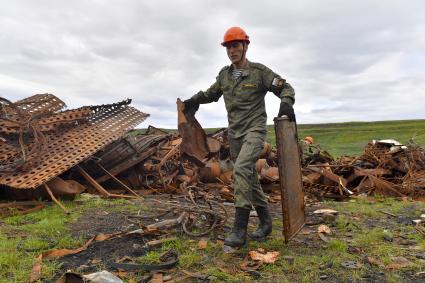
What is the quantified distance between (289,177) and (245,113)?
88 cm

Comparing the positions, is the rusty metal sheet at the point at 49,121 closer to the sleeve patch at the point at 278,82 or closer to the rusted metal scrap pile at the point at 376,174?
the sleeve patch at the point at 278,82

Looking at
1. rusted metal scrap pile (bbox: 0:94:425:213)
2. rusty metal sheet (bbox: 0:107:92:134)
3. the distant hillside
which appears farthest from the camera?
the distant hillside

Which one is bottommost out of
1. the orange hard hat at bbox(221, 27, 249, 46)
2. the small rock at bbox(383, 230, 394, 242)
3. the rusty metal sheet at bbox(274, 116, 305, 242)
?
the small rock at bbox(383, 230, 394, 242)

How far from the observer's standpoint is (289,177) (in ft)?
14.7

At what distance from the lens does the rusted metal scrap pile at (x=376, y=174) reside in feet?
27.4

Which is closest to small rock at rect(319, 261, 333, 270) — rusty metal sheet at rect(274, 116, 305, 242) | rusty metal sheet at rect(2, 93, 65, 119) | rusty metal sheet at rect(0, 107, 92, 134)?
rusty metal sheet at rect(274, 116, 305, 242)

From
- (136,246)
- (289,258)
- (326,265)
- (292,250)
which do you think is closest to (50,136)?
(136,246)

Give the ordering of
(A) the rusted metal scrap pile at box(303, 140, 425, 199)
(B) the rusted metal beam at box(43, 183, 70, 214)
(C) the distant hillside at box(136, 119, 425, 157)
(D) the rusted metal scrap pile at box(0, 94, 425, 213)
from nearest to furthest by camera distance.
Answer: (B) the rusted metal beam at box(43, 183, 70, 214)
(D) the rusted metal scrap pile at box(0, 94, 425, 213)
(A) the rusted metal scrap pile at box(303, 140, 425, 199)
(C) the distant hillside at box(136, 119, 425, 157)

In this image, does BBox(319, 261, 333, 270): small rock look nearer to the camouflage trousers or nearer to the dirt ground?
the dirt ground

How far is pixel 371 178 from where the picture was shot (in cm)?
848

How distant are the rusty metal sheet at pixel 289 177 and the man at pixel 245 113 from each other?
0.70 ft

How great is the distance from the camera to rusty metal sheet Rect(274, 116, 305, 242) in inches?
168

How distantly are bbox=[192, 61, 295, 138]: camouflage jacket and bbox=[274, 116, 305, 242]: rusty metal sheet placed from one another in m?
0.33

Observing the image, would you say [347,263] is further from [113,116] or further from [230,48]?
[113,116]
